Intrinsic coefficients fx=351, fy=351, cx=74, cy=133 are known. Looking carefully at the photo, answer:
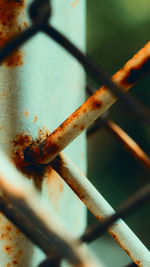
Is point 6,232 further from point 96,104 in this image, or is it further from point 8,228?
point 96,104

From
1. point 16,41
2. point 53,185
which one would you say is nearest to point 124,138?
point 53,185

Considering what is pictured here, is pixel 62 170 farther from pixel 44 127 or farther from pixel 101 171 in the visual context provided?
pixel 101 171

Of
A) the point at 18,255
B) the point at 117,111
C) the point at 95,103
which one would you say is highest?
the point at 95,103

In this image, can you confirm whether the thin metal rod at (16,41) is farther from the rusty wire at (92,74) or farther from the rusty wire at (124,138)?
the rusty wire at (124,138)

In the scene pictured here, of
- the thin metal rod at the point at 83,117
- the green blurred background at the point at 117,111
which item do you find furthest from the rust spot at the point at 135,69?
the green blurred background at the point at 117,111

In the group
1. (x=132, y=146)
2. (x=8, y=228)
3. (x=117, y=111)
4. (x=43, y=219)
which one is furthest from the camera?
(x=117, y=111)

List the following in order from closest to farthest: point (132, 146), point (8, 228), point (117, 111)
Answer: point (8, 228)
point (132, 146)
point (117, 111)

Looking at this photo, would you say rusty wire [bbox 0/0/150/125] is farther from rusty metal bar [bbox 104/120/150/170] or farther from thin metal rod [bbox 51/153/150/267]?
rusty metal bar [bbox 104/120/150/170]
